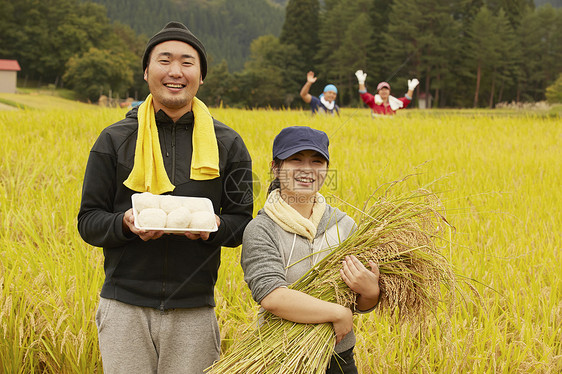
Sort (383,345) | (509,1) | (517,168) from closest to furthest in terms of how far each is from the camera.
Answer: (383,345)
(517,168)
(509,1)

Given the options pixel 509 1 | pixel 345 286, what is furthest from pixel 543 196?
pixel 509 1

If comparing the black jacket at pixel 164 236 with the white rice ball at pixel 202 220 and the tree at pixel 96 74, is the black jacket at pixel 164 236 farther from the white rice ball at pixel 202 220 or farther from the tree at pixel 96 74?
the tree at pixel 96 74

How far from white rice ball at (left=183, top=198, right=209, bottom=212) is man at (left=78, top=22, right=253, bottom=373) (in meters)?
0.08

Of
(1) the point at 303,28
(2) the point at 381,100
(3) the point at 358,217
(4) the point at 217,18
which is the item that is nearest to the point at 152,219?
(3) the point at 358,217

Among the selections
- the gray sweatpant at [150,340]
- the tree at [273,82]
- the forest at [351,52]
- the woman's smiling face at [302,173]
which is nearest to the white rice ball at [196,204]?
the woman's smiling face at [302,173]

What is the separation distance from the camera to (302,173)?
1820mm

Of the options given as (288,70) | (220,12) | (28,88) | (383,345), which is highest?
(220,12)

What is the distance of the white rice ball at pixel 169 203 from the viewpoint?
1.73 meters

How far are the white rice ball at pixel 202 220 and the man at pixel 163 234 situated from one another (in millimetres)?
122

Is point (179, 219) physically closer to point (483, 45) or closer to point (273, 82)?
point (483, 45)

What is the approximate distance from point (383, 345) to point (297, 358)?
0.97 m

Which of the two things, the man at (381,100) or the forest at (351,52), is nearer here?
the man at (381,100)

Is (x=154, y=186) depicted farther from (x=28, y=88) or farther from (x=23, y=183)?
(x=28, y=88)

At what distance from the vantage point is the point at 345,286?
5.73 ft
